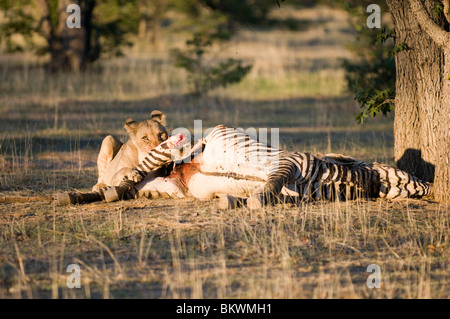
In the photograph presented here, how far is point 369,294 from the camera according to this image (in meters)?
4.51

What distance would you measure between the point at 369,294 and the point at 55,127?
8431 mm

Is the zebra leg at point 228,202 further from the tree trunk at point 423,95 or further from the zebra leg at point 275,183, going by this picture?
the tree trunk at point 423,95

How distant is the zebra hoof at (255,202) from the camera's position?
19.4 ft

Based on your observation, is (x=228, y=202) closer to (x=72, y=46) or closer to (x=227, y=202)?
(x=227, y=202)

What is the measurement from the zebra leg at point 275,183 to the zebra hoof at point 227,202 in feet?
0.72

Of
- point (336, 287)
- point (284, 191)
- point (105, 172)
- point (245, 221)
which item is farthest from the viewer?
point (105, 172)

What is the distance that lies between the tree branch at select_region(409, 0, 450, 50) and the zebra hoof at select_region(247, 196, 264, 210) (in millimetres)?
2435

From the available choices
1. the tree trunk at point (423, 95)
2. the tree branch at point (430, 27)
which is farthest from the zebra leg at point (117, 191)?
the tree branch at point (430, 27)

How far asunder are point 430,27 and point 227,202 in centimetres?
271

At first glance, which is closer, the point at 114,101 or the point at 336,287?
the point at 336,287

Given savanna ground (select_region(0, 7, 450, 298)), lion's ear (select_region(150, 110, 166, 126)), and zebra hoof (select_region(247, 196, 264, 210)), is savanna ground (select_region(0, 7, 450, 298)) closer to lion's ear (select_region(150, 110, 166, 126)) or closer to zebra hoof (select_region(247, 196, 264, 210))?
zebra hoof (select_region(247, 196, 264, 210))
